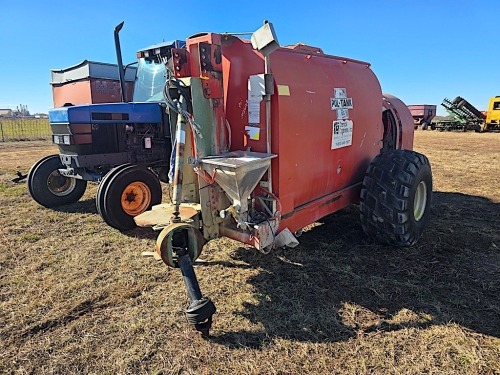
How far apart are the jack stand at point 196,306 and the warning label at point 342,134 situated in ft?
5.99

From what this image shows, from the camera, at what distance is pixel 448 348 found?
2.37m

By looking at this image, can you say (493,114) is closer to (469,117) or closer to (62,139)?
(469,117)

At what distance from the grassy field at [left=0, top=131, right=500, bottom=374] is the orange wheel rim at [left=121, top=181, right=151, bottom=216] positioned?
1.32ft

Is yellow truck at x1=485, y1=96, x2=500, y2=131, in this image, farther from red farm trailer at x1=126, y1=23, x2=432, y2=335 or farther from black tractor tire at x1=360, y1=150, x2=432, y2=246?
red farm trailer at x1=126, y1=23, x2=432, y2=335

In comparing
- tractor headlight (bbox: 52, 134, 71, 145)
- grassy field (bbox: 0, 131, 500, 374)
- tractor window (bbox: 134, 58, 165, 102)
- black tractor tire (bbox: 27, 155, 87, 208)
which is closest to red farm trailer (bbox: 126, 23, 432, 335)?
grassy field (bbox: 0, 131, 500, 374)

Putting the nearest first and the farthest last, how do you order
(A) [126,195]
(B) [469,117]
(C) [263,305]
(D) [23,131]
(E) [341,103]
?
(C) [263,305], (E) [341,103], (A) [126,195], (D) [23,131], (B) [469,117]

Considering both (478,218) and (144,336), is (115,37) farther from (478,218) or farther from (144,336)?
(478,218)

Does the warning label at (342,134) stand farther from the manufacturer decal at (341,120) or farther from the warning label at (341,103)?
the warning label at (341,103)

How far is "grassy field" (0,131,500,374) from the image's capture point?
2.30 metres

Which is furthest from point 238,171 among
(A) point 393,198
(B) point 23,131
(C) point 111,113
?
(B) point 23,131

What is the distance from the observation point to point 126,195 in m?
4.69

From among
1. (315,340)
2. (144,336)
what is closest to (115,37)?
(144,336)

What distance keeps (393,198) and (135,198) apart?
10.1ft

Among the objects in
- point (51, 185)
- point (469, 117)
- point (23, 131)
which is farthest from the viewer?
point (469, 117)
